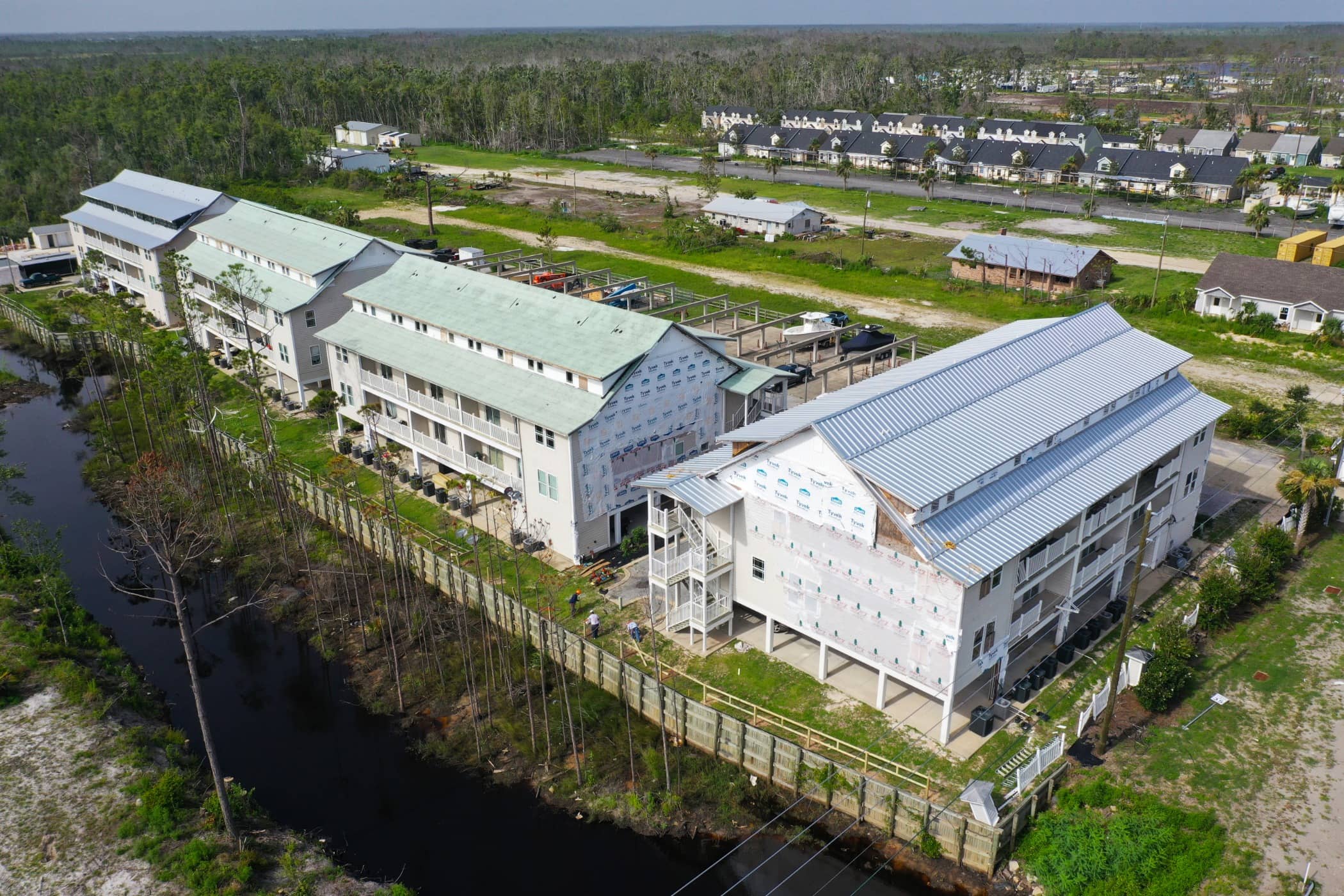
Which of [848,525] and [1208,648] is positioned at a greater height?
[848,525]

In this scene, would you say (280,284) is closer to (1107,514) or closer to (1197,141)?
(1107,514)

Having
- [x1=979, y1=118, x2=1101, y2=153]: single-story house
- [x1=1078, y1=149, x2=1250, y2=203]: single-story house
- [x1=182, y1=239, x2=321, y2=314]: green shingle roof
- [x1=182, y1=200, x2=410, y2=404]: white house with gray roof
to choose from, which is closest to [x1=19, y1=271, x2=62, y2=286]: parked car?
[x1=182, y1=239, x2=321, y2=314]: green shingle roof

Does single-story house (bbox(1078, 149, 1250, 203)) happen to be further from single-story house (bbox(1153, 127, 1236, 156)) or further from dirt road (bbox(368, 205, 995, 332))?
dirt road (bbox(368, 205, 995, 332))

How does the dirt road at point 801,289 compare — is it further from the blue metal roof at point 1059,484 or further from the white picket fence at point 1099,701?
the white picket fence at point 1099,701

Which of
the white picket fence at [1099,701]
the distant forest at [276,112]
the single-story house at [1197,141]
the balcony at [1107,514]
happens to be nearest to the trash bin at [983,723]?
the white picket fence at [1099,701]

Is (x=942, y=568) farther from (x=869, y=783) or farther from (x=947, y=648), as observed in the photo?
(x=869, y=783)

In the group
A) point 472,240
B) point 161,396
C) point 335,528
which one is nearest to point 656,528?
point 335,528

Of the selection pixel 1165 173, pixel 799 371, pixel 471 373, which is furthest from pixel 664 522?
pixel 1165 173
